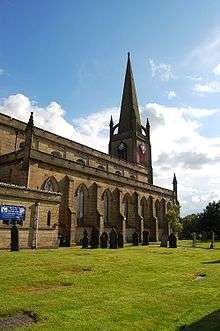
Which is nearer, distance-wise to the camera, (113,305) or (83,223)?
(113,305)

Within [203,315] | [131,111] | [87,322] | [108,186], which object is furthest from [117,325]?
[131,111]

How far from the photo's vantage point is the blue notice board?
24583 mm

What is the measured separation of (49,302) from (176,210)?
A: 2029 inches

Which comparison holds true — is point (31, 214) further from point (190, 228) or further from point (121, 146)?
point (190, 228)

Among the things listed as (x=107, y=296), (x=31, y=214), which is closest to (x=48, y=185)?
(x=31, y=214)

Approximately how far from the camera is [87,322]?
771 cm

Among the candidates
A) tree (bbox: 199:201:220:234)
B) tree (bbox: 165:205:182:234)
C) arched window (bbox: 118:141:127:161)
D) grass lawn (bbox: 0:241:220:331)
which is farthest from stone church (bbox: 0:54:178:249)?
tree (bbox: 199:201:220:234)

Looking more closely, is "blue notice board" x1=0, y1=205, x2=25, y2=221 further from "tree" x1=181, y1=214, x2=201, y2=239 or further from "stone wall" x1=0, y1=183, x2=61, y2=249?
"tree" x1=181, y1=214, x2=201, y2=239

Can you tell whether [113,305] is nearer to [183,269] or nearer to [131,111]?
[183,269]

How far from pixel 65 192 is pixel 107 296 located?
2639 centimetres

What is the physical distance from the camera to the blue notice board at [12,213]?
2458 cm

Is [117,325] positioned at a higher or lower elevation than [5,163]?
lower

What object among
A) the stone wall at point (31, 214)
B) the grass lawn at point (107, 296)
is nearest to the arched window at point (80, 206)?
the stone wall at point (31, 214)

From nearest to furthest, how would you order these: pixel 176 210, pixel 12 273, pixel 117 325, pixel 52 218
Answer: pixel 117 325 → pixel 12 273 → pixel 52 218 → pixel 176 210
